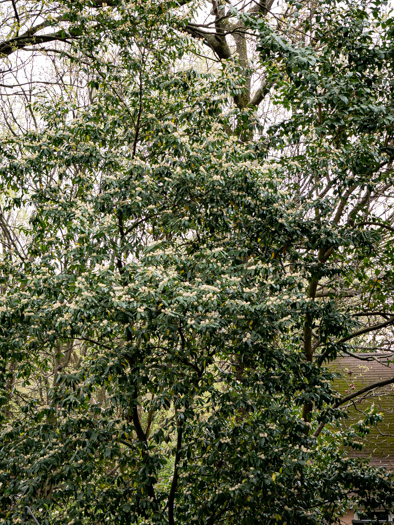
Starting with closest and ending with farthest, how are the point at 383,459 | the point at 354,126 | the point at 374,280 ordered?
the point at 354,126 < the point at 374,280 < the point at 383,459

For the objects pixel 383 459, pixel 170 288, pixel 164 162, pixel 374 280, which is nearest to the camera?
pixel 170 288

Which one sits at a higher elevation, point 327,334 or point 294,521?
→ point 327,334

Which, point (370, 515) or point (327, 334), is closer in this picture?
point (327, 334)

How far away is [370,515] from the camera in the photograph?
5461mm

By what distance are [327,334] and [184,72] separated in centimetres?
313

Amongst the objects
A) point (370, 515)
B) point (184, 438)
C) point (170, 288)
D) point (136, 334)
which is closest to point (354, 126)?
point (170, 288)

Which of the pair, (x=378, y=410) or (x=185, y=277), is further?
(x=378, y=410)

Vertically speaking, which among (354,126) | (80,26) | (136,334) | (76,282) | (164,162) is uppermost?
(80,26)

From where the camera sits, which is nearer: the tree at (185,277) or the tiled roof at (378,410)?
→ the tree at (185,277)

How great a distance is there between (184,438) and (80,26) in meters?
4.66

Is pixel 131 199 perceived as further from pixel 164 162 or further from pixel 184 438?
pixel 184 438

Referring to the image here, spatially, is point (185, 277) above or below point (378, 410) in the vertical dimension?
below

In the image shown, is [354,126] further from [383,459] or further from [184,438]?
[383,459]

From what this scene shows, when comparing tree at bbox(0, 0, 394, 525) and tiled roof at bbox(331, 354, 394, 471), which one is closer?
tree at bbox(0, 0, 394, 525)
